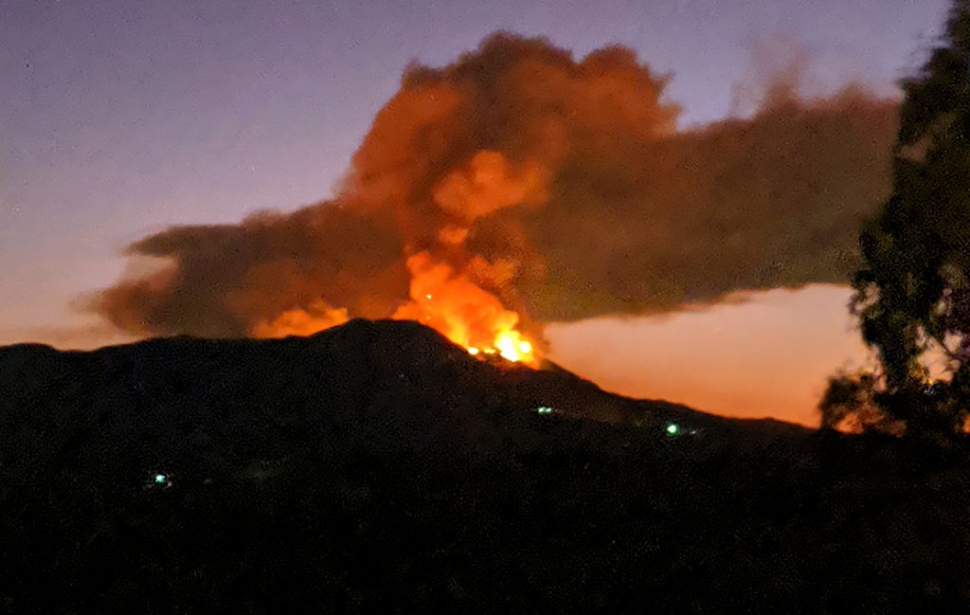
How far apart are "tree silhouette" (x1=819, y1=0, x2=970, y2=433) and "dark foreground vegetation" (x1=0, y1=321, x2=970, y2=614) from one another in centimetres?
116

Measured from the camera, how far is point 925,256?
20266 millimetres

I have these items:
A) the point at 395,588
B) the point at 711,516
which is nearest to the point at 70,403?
the point at 395,588

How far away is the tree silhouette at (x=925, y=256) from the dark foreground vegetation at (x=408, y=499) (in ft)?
3.79

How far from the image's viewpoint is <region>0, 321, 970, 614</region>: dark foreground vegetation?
14328 mm

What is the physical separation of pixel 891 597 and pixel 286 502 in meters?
11.9

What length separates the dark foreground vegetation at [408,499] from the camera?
14.3m

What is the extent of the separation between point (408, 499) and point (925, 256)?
1314 centimetres

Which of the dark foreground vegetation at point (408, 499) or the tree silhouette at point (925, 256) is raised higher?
the tree silhouette at point (925, 256)

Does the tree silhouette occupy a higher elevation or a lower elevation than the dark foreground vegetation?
higher

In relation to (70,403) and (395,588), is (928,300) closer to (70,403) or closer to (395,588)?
(395,588)

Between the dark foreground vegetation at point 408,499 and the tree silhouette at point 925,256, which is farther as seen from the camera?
the tree silhouette at point 925,256

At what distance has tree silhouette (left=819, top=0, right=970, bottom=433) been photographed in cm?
1911

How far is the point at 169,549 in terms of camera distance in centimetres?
1648

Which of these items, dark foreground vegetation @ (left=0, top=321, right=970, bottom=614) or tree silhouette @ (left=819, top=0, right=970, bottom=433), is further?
tree silhouette @ (left=819, top=0, right=970, bottom=433)
